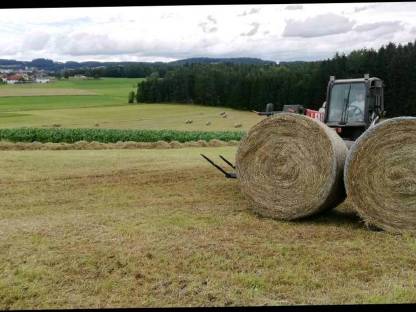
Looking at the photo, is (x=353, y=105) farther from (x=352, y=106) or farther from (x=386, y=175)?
(x=386, y=175)

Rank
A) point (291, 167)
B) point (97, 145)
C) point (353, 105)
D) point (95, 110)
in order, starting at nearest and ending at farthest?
point (291, 167), point (353, 105), point (95, 110), point (97, 145)

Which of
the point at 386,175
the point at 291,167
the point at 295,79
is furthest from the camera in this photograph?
the point at 295,79

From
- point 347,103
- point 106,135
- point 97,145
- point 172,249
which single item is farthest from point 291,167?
point 106,135

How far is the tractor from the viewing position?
27.9 ft

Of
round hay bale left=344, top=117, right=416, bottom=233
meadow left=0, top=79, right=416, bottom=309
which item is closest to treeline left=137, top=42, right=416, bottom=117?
meadow left=0, top=79, right=416, bottom=309

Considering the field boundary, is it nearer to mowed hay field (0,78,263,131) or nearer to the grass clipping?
mowed hay field (0,78,263,131)

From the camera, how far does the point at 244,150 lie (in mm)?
7266

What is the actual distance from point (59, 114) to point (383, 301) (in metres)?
12.4

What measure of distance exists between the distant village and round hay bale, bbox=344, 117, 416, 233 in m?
3.96

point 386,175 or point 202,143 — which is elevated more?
point 386,175

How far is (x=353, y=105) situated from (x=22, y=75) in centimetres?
490

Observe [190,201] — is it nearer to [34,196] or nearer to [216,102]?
[34,196]

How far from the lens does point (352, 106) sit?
8664 millimetres

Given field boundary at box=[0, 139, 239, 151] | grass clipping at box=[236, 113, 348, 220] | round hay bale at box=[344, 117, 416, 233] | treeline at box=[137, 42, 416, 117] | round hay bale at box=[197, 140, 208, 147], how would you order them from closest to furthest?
1. round hay bale at box=[344, 117, 416, 233]
2. grass clipping at box=[236, 113, 348, 220]
3. treeline at box=[137, 42, 416, 117]
4. field boundary at box=[0, 139, 239, 151]
5. round hay bale at box=[197, 140, 208, 147]
